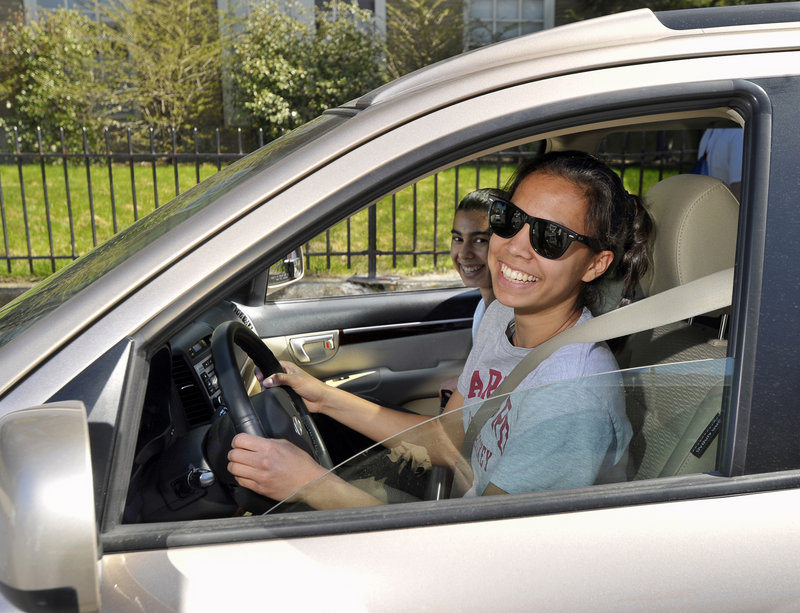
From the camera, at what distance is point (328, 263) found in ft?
20.5

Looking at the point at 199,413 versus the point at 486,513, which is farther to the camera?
the point at 199,413

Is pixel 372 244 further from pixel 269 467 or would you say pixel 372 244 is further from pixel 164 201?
pixel 269 467

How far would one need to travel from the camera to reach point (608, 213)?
5.43 feet

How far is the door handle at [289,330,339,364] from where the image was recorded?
3139 millimetres

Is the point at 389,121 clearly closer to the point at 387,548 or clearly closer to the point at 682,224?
the point at 387,548

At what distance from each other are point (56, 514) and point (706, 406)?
971 millimetres

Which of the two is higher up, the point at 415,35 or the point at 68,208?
the point at 415,35

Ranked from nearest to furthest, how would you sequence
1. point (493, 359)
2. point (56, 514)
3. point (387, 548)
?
point (56, 514) → point (387, 548) → point (493, 359)

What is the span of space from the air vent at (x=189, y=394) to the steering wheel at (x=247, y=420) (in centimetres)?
26

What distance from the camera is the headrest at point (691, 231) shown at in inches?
64.3

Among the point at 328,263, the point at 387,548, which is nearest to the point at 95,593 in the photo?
the point at 387,548

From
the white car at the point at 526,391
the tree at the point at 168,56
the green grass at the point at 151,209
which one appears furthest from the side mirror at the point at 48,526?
the tree at the point at 168,56

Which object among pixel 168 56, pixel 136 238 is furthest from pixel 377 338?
pixel 168 56

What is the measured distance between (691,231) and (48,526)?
1.37m
